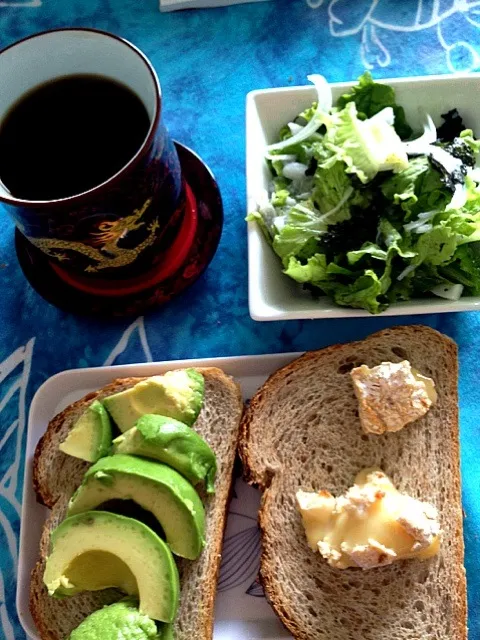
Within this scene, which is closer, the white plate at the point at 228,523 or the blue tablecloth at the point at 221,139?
the white plate at the point at 228,523

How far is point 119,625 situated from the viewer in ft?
3.70

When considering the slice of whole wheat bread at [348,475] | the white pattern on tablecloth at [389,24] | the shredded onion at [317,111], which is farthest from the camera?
the white pattern on tablecloth at [389,24]

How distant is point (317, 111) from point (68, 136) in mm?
502

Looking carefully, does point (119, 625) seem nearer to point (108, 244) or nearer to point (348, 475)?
point (348, 475)

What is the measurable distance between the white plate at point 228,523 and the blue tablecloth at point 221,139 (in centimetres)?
5

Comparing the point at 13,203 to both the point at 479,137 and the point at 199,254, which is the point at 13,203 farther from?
the point at 479,137

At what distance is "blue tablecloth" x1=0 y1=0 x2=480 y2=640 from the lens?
1410mm

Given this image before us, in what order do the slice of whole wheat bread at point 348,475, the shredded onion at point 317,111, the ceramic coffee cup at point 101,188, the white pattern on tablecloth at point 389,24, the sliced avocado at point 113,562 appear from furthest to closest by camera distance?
the white pattern on tablecloth at point 389,24 < the shredded onion at point 317,111 < the slice of whole wheat bread at point 348,475 < the sliced avocado at point 113,562 < the ceramic coffee cup at point 101,188

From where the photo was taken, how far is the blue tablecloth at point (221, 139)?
1410mm

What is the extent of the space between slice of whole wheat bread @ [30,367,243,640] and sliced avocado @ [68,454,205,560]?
7 cm

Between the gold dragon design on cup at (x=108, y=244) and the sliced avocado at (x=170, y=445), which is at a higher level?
the gold dragon design on cup at (x=108, y=244)

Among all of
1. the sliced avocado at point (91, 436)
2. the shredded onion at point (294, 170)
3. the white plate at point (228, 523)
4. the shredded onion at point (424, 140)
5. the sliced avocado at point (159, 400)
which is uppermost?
the shredded onion at point (424, 140)

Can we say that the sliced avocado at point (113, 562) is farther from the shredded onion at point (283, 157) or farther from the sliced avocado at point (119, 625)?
the shredded onion at point (283, 157)

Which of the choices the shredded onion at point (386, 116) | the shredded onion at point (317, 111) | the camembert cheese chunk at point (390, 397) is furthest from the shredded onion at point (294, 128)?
the camembert cheese chunk at point (390, 397)
